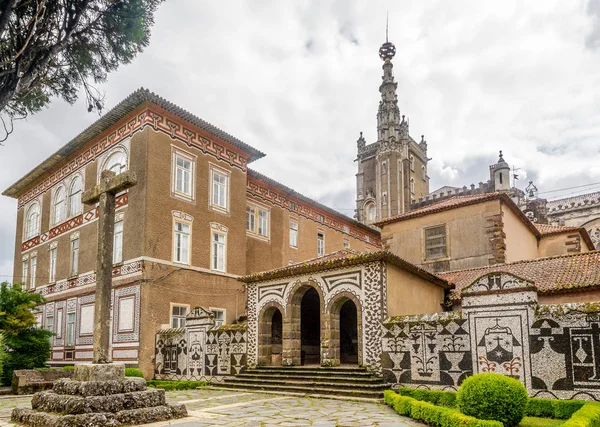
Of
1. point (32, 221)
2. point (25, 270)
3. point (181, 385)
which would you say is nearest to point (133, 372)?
point (181, 385)

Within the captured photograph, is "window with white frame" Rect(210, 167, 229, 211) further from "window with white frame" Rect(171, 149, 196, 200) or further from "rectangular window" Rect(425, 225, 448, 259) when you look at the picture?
"rectangular window" Rect(425, 225, 448, 259)

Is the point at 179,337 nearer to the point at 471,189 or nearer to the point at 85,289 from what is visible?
the point at 85,289

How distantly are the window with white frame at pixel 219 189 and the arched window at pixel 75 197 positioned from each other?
6746 millimetres

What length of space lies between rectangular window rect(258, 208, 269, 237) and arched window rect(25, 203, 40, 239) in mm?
12370

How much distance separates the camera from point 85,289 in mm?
22234

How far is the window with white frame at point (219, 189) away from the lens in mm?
22734

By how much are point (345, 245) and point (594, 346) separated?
23781 millimetres

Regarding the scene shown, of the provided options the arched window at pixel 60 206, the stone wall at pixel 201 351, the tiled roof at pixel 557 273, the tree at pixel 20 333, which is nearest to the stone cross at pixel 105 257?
the stone wall at pixel 201 351

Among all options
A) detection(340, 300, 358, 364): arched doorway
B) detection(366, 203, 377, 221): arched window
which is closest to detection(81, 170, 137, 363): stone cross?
detection(340, 300, 358, 364): arched doorway

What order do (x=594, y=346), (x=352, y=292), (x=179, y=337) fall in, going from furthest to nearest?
(x=179, y=337) → (x=352, y=292) → (x=594, y=346)

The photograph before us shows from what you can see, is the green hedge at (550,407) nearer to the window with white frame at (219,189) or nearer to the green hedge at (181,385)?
the green hedge at (181,385)

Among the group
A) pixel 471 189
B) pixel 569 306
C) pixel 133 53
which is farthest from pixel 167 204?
pixel 471 189

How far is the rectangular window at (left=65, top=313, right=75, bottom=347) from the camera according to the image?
2270 centimetres

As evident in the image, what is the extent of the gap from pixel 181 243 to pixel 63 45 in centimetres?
1161
